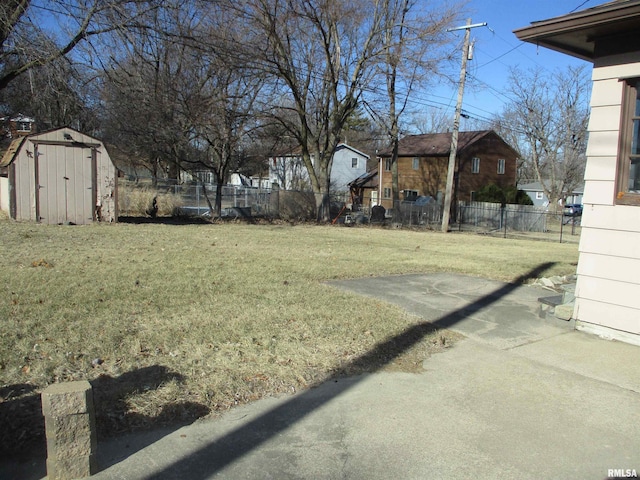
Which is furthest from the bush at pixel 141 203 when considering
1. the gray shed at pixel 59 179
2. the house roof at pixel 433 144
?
the house roof at pixel 433 144

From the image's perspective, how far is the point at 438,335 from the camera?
5.77 meters

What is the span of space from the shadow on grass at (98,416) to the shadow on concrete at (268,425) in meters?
0.43

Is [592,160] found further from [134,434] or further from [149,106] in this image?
[149,106]

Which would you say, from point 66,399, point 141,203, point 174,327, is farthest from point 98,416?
point 141,203

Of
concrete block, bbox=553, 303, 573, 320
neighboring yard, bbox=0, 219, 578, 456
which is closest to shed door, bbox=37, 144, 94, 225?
neighboring yard, bbox=0, 219, 578, 456

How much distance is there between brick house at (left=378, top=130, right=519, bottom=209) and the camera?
4356 centimetres

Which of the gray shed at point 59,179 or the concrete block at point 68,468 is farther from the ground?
Answer: the gray shed at point 59,179

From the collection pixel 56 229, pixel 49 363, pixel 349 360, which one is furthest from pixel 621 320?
pixel 56 229

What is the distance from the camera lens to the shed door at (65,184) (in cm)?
1580

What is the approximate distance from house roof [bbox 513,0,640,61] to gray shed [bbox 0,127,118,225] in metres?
14.2

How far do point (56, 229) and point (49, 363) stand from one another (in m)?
11.1

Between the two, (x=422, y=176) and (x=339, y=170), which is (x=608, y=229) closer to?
(x=422, y=176)

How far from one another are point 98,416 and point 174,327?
1939 millimetres

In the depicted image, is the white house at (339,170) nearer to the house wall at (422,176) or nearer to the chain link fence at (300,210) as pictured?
the house wall at (422,176)
